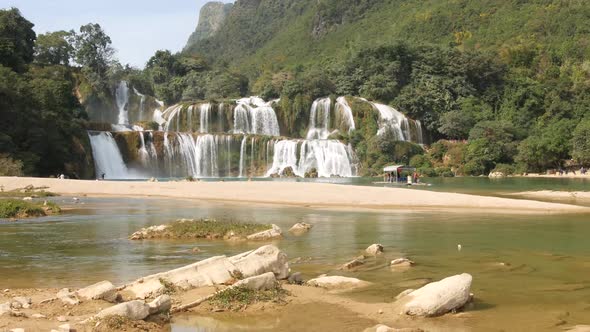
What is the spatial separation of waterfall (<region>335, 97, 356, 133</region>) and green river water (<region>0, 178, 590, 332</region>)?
52835 mm

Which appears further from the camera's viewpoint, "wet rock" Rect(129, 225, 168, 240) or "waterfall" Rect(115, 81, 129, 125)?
"waterfall" Rect(115, 81, 129, 125)

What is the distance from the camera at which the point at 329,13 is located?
149 meters

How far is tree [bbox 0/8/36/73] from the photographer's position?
6152 cm

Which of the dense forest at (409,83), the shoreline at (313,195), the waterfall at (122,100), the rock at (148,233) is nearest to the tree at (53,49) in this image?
the dense forest at (409,83)

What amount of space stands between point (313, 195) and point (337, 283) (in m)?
20.8

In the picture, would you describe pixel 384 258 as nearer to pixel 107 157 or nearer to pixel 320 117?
pixel 107 157

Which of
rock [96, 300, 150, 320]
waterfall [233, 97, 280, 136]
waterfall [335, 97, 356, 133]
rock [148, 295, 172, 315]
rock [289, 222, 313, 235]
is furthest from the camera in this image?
waterfall [335, 97, 356, 133]

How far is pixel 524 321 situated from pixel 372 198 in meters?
21.3

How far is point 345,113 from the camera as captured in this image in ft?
258

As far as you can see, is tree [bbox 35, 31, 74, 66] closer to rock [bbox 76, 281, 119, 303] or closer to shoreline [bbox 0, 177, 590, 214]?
shoreline [bbox 0, 177, 590, 214]

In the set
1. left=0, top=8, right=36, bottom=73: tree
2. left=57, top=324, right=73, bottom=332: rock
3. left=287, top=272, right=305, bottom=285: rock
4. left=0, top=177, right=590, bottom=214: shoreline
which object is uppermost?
left=0, top=8, right=36, bottom=73: tree

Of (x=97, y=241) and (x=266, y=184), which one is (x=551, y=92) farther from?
(x=97, y=241)

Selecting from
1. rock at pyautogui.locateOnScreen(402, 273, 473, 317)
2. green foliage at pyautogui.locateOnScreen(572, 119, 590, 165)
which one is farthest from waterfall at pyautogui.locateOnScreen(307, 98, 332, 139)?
rock at pyautogui.locateOnScreen(402, 273, 473, 317)

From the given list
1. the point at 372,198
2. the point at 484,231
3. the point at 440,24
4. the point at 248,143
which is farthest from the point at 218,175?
the point at 440,24
